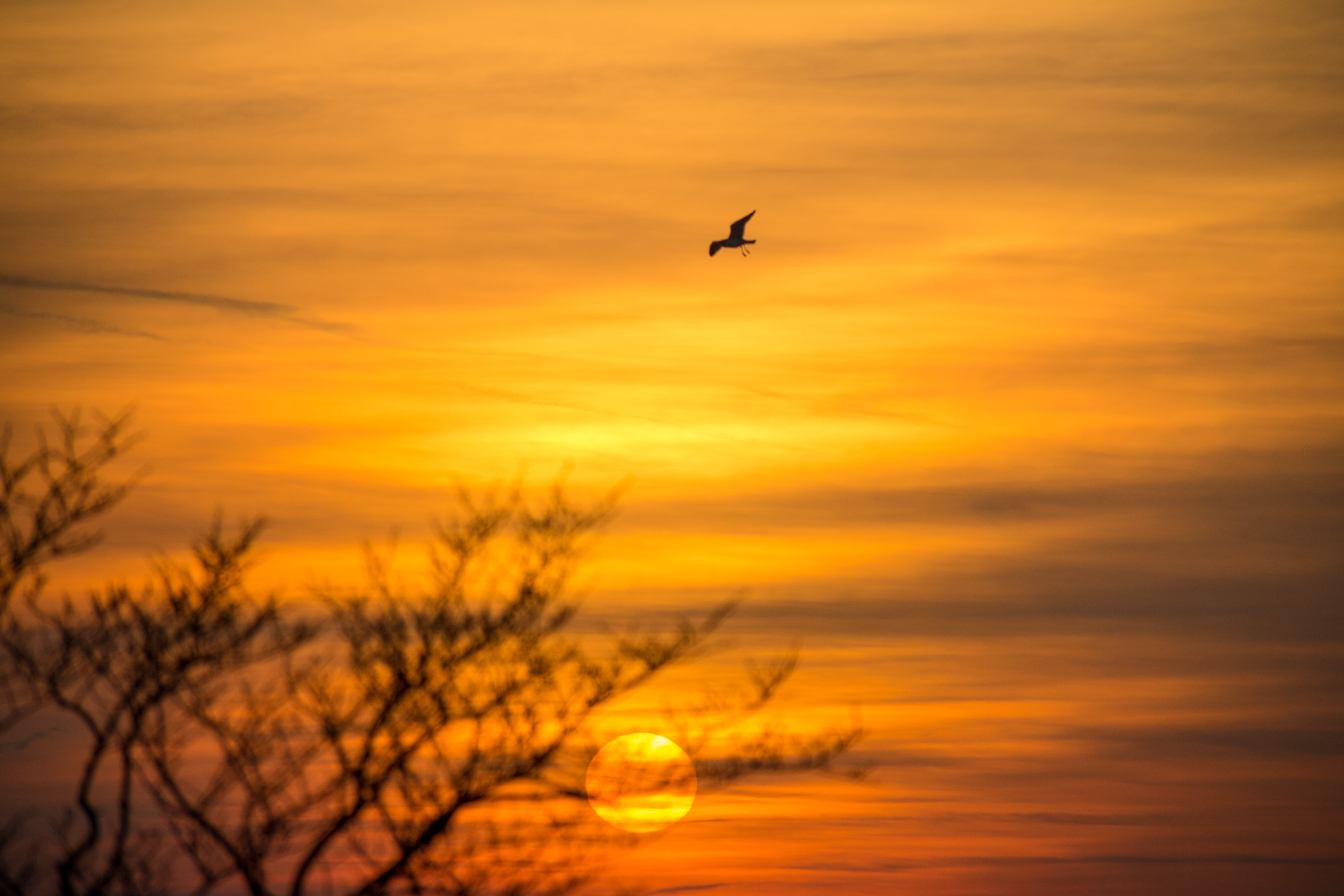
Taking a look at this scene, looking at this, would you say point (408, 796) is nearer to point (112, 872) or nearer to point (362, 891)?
point (362, 891)

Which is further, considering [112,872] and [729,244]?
[729,244]

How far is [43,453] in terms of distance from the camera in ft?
63.7

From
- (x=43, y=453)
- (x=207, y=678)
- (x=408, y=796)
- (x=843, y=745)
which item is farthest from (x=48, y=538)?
(x=843, y=745)

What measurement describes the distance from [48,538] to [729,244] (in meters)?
15.3

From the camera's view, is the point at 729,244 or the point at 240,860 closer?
the point at 240,860

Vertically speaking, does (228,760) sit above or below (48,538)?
below

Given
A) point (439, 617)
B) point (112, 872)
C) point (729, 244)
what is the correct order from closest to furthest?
1. point (112, 872)
2. point (439, 617)
3. point (729, 244)

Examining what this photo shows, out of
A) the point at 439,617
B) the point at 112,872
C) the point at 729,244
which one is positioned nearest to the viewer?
the point at 112,872

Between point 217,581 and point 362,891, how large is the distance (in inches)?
178

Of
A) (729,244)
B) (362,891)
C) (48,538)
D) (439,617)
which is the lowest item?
(362,891)

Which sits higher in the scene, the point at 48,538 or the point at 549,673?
the point at 48,538

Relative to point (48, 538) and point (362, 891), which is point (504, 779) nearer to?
point (362, 891)

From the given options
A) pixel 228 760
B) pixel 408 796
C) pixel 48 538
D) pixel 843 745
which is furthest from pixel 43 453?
pixel 843 745

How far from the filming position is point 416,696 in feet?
63.9
